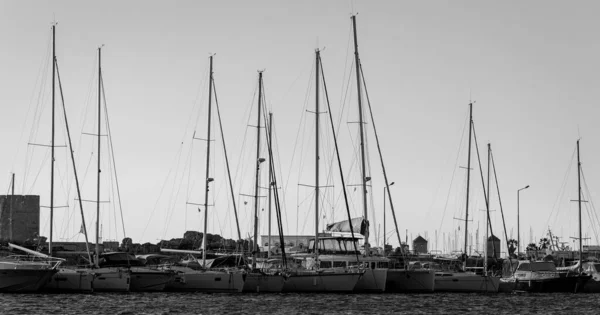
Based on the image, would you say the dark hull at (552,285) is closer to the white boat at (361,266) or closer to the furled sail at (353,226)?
the furled sail at (353,226)

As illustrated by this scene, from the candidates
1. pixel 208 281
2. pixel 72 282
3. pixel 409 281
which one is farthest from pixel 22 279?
pixel 409 281

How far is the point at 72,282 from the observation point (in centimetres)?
5834

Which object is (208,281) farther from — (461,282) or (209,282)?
(461,282)

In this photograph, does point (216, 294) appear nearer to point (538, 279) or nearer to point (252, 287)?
point (252, 287)

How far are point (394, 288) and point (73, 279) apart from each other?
21.3m

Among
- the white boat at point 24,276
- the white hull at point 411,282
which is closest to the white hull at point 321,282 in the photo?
the white hull at point 411,282

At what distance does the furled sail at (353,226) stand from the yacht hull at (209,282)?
29.1ft

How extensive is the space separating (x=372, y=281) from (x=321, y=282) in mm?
3501

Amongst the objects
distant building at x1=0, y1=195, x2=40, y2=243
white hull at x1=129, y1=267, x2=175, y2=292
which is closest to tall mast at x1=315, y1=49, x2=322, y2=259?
white hull at x1=129, y1=267, x2=175, y2=292

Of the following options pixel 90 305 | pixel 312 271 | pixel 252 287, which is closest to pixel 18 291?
pixel 90 305

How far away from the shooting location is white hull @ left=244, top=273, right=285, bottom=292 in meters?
60.6

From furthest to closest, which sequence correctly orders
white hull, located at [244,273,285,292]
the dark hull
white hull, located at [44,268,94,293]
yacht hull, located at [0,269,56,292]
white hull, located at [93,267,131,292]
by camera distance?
the dark hull, white hull, located at [244,273,285,292], white hull, located at [93,267,131,292], white hull, located at [44,268,94,293], yacht hull, located at [0,269,56,292]

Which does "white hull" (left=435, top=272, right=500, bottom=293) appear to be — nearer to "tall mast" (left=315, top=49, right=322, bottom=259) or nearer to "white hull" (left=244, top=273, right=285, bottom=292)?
"tall mast" (left=315, top=49, right=322, bottom=259)

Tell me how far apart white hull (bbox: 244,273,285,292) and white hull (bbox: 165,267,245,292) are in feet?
2.28
